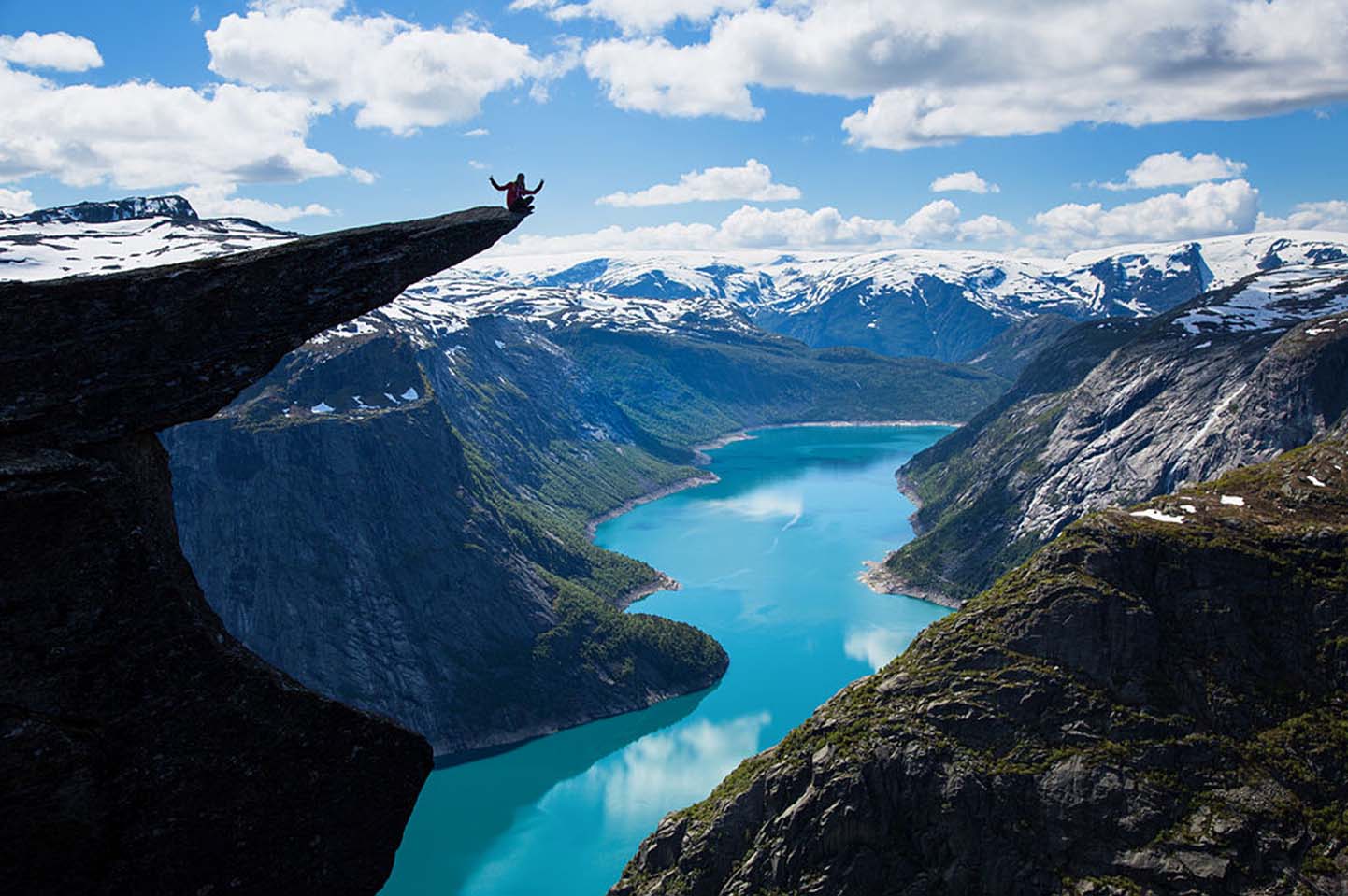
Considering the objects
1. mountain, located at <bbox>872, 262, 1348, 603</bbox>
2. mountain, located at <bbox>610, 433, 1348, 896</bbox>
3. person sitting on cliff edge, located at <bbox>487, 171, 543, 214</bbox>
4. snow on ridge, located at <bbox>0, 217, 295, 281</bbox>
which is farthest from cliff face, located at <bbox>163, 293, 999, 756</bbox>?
person sitting on cliff edge, located at <bbox>487, 171, 543, 214</bbox>

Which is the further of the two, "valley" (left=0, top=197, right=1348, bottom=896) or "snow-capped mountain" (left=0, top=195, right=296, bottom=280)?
"snow-capped mountain" (left=0, top=195, right=296, bottom=280)

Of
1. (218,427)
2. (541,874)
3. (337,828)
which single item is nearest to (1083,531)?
(337,828)

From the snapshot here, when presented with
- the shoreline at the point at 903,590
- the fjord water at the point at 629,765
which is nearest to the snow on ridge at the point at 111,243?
the fjord water at the point at 629,765

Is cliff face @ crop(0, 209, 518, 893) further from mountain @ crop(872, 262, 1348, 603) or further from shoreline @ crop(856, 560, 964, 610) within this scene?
shoreline @ crop(856, 560, 964, 610)

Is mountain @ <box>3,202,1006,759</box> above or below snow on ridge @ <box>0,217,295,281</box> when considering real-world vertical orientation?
below

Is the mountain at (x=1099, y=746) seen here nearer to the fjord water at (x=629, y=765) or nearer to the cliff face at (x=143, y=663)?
the fjord water at (x=629, y=765)

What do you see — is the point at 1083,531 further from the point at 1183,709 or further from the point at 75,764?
the point at 75,764

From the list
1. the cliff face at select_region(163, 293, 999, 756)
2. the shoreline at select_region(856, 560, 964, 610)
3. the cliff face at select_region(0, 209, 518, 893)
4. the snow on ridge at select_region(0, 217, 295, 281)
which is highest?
the snow on ridge at select_region(0, 217, 295, 281)
